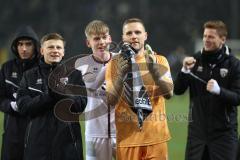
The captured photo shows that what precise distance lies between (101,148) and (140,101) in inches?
37.2

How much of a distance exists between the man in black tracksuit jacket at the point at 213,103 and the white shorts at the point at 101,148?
91 cm

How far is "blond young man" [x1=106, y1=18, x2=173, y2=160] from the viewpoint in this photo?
5.92 meters

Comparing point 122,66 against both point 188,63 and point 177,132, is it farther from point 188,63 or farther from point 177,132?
point 177,132

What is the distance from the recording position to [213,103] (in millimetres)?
6785

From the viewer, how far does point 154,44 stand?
24.8 m

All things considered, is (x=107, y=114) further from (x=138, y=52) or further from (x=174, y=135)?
(x=174, y=135)

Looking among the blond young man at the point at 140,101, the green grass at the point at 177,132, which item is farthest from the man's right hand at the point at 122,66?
the green grass at the point at 177,132

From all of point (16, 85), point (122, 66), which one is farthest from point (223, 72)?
point (16, 85)

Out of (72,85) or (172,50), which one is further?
(172,50)

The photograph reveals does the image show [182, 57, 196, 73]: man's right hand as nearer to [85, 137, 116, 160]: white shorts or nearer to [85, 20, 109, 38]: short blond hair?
[85, 20, 109, 38]: short blond hair

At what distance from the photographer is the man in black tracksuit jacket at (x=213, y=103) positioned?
6730 millimetres

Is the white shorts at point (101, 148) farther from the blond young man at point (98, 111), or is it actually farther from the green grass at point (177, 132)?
the green grass at point (177, 132)

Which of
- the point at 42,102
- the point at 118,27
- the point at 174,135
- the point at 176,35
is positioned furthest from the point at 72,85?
the point at 176,35

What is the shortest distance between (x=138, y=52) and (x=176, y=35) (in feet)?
65.7
